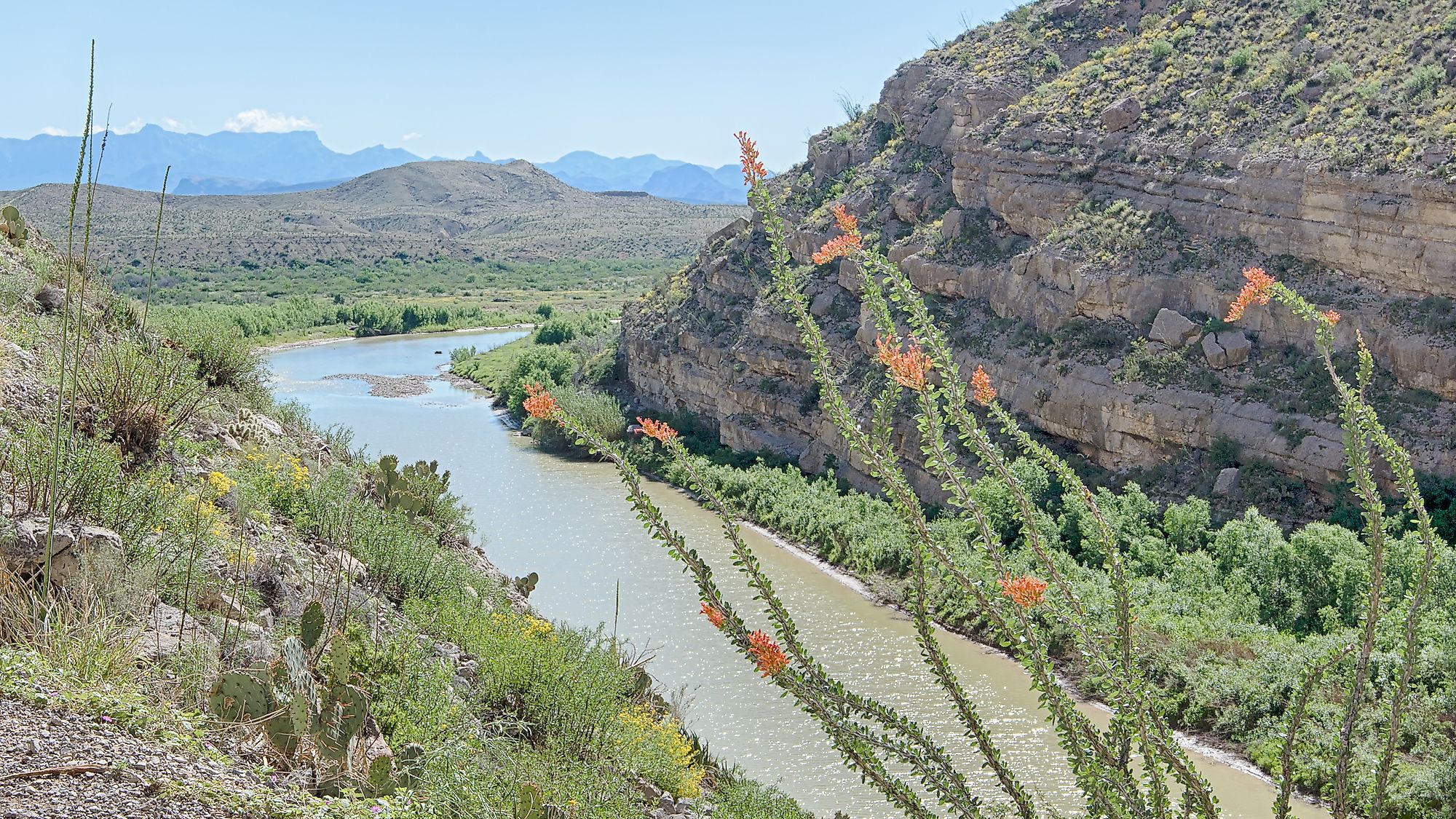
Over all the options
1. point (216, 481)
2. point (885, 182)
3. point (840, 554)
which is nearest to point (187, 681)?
Answer: point (216, 481)

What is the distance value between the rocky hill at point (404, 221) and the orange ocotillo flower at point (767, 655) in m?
56.4

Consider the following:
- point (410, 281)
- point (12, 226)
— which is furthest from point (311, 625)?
point (410, 281)

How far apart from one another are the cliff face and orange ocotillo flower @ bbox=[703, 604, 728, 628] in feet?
36.4

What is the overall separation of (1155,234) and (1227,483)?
577 cm

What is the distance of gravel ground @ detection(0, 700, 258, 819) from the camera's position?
11.3 feet

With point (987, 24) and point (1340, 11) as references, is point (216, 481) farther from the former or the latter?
point (987, 24)

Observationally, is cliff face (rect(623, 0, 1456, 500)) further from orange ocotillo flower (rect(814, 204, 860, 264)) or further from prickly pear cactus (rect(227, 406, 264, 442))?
orange ocotillo flower (rect(814, 204, 860, 264))

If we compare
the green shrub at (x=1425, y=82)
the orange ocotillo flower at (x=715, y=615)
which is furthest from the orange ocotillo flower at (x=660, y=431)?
the green shrub at (x=1425, y=82)

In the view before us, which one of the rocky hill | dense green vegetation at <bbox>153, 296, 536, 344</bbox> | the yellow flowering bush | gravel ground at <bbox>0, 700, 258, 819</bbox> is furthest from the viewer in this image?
the rocky hill

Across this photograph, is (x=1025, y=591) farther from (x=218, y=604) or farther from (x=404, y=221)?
(x=404, y=221)

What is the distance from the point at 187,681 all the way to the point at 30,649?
68 cm

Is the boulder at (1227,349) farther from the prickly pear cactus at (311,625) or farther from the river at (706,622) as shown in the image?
the prickly pear cactus at (311,625)

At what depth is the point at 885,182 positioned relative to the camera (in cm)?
2856

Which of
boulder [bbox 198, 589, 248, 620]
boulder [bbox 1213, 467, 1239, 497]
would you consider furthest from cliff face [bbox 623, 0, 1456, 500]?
boulder [bbox 198, 589, 248, 620]
